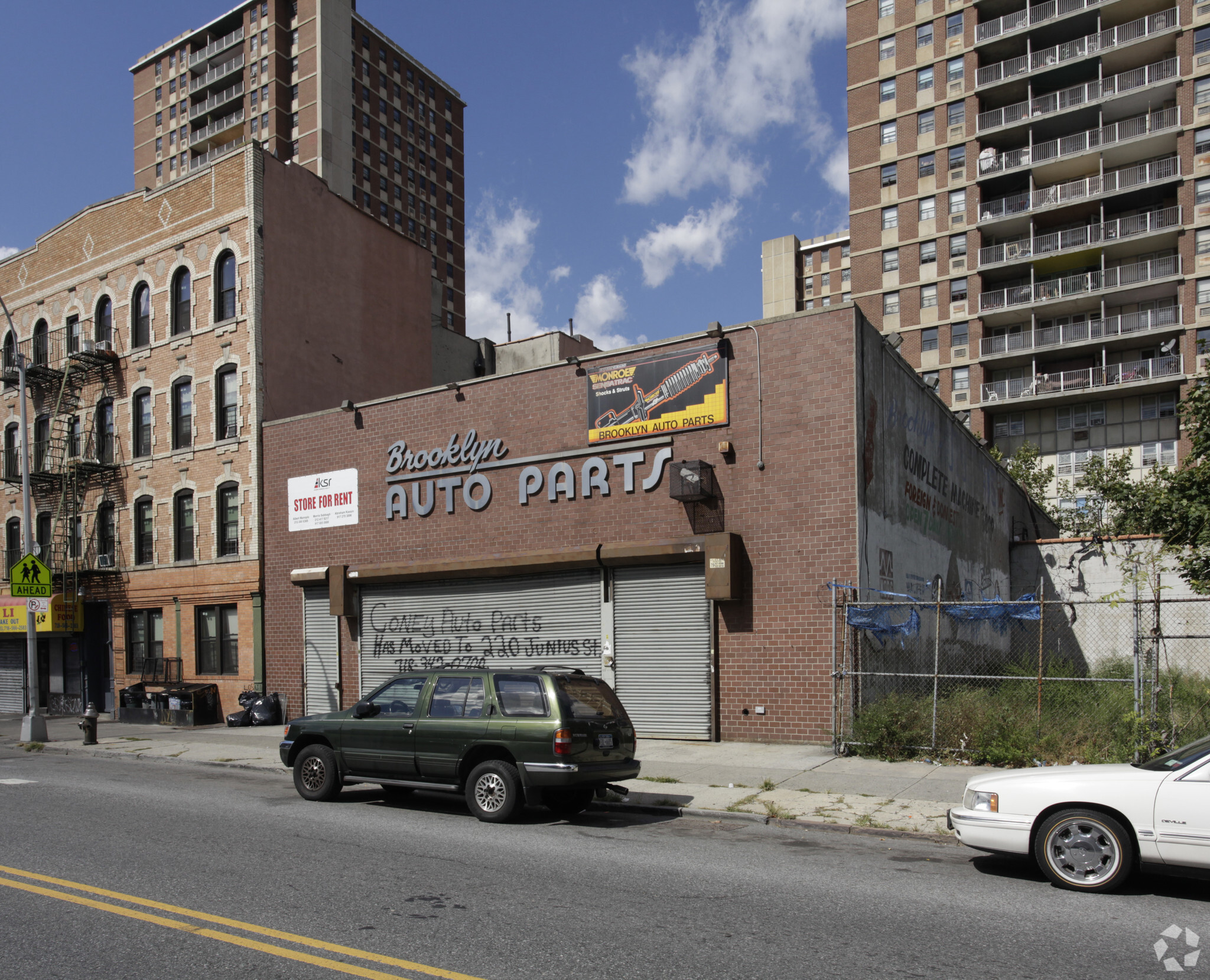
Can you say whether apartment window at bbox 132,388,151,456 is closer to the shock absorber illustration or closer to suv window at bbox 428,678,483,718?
the shock absorber illustration

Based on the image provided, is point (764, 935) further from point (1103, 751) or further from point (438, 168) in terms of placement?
point (438, 168)

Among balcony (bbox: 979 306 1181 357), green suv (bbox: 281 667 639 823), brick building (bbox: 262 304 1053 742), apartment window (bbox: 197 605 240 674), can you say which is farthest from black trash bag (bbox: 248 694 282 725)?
balcony (bbox: 979 306 1181 357)

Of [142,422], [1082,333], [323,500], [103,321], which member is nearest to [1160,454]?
[1082,333]

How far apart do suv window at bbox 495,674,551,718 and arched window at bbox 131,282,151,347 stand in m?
23.2

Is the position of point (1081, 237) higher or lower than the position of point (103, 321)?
higher

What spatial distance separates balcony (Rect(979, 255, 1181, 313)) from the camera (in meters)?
→ 52.8

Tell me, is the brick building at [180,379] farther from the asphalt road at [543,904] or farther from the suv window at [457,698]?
the asphalt road at [543,904]

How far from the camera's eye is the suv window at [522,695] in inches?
411

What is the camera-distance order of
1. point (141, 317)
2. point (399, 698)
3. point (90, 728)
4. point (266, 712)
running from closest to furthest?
point (399, 698) → point (90, 728) → point (266, 712) → point (141, 317)

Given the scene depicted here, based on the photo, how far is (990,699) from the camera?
14805 millimetres

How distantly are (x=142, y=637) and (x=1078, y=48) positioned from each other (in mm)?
57666

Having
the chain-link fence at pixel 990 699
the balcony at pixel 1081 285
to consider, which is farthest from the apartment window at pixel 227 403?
the balcony at pixel 1081 285

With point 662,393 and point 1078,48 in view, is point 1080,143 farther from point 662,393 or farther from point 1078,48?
point 662,393

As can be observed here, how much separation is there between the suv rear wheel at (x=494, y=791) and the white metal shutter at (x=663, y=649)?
715 cm
